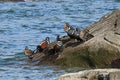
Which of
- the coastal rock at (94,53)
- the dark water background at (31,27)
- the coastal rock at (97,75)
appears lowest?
the dark water background at (31,27)

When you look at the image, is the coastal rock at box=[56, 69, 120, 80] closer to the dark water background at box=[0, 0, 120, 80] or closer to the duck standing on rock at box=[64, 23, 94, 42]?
the dark water background at box=[0, 0, 120, 80]

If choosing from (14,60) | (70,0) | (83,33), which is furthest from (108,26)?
(70,0)

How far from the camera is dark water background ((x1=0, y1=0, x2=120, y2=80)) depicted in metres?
14.8

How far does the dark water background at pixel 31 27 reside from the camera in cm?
1480

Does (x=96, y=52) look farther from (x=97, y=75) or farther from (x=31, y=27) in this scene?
(x=31, y=27)

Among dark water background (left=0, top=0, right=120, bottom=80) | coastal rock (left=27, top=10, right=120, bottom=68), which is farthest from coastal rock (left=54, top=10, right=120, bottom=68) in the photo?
dark water background (left=0, top=0, right=120, bottom=80)

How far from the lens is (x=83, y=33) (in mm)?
15945

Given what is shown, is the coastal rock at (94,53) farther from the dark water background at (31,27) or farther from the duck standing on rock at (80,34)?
the dark water background at (31,27)

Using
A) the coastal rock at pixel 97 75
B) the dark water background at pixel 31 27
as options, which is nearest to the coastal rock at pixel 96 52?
the dark water background at pixel 31 27

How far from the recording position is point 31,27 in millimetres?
28250

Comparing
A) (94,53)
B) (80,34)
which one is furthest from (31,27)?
(94,53)

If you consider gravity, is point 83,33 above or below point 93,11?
above

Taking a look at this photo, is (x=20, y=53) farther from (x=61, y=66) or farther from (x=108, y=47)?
(x=108, y=47)

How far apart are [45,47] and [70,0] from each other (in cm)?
3241
